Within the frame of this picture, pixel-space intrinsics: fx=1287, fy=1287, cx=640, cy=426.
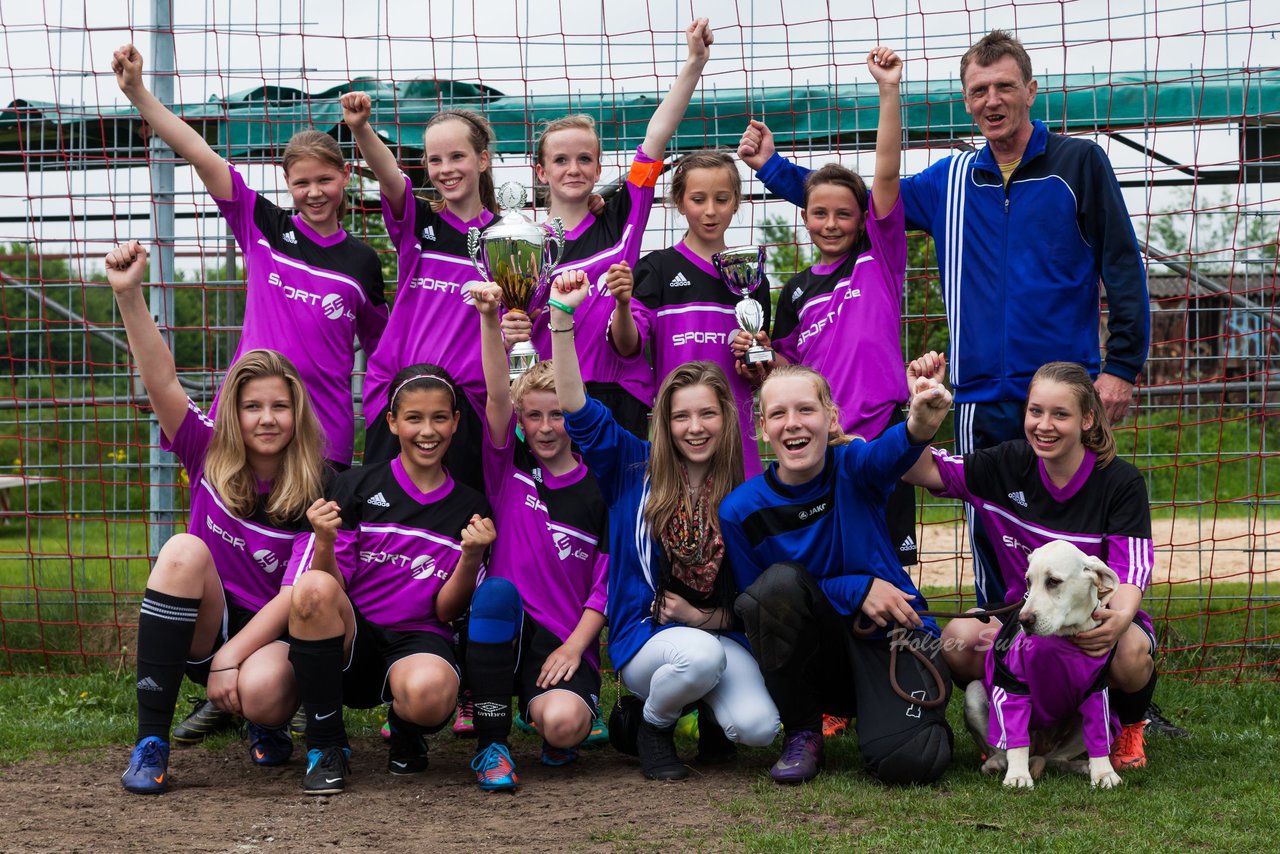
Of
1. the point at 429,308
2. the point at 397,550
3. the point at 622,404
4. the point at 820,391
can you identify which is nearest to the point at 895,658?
the point at 820,391

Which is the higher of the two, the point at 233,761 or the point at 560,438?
the point at 560,438

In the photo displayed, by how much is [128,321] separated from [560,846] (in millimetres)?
1970

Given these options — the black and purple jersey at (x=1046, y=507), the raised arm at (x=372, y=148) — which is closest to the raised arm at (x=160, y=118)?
the raised arm at (x=372, y=148)

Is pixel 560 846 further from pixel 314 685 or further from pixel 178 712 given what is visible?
pixel 178 712

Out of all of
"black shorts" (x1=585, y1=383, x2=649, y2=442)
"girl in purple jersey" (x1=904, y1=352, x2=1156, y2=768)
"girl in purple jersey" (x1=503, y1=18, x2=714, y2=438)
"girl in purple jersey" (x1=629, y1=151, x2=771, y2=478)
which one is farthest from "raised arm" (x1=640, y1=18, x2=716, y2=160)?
"girl in purple jersey" (x1=904, y1=352, x2=1156, y2=768)

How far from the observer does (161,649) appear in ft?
11.9

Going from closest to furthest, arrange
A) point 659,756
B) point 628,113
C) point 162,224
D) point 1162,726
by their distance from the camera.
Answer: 1. point 659,756
2. point 1162,726
3. point 162,224
4. point 628,113

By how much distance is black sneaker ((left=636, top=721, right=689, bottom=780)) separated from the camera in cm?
363

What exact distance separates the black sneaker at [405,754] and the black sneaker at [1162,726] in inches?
89.4

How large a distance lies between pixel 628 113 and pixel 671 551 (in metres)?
3.02

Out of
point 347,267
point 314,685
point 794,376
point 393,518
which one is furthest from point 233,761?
point 794,376

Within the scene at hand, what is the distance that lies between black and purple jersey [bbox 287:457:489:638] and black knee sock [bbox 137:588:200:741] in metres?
0.33

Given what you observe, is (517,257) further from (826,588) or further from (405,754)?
(405,754)

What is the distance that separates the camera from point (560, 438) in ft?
13.1
